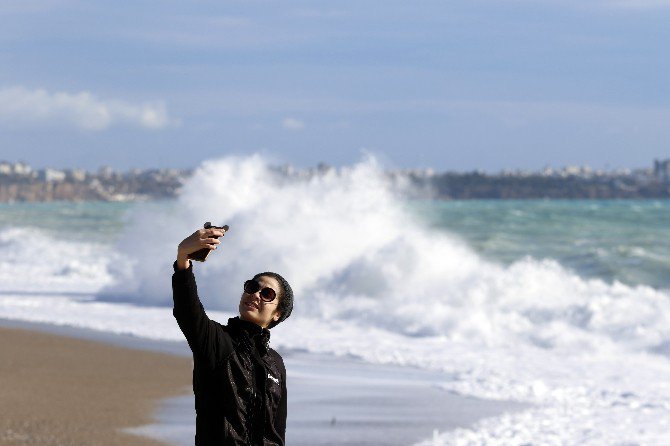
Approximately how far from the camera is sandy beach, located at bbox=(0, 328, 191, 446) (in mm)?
8445

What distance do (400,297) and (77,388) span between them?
957 cm

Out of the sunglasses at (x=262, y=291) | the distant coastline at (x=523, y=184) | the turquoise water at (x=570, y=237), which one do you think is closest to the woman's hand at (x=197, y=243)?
the sunglasses at (x=262, y=291)

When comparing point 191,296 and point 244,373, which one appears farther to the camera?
point 244,373

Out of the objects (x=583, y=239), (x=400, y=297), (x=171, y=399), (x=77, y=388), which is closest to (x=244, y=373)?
(x=171, y=399)

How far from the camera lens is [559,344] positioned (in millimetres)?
14836

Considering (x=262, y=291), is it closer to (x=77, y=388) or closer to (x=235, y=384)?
(x=235, y=384)

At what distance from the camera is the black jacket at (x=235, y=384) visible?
2.96m

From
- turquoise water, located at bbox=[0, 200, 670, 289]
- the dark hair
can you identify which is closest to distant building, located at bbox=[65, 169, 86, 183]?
turquoise water, located at bbox=[0, 200, 670, 289]

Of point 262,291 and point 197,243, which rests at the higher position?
point 197,243

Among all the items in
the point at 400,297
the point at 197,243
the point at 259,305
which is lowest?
the point at 400,297

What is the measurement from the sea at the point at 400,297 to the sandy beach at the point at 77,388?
1880mm

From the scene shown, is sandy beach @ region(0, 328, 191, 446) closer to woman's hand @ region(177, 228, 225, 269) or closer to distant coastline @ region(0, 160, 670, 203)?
woman's hand @ region(177, 228, 225, 269)

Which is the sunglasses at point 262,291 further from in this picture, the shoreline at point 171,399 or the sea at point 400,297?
the sea at point 400,297

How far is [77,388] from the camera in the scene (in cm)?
1055
